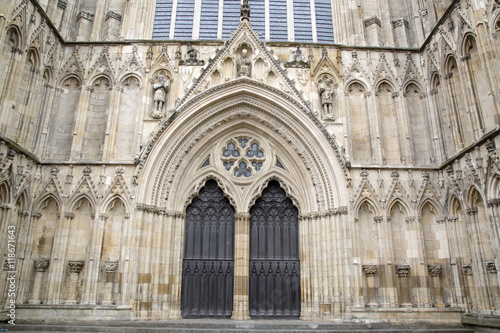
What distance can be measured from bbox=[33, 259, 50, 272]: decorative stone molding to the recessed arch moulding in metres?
3.59

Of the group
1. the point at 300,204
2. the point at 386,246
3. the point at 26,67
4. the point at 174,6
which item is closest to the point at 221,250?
the point at 300,204

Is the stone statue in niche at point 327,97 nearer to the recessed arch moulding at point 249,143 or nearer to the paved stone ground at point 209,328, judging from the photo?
the recessed arch moulding at point 249,143

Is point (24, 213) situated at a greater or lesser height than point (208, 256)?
greater

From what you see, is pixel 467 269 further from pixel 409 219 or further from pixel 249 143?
pixel 249 143

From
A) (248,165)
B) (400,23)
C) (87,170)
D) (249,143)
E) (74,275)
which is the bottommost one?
(74,275)

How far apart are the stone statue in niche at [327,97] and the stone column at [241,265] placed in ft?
14.9

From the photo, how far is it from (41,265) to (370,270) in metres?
10.2

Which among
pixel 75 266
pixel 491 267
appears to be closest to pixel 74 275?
pixel 75 266

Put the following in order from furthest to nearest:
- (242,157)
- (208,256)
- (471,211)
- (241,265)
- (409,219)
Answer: (242,157), (208,256), (241,265), (409,219), (471,211)

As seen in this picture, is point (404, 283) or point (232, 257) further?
point (232, 257)

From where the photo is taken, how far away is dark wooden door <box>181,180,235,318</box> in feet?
46.0

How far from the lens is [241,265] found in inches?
554

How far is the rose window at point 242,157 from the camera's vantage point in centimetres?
1516

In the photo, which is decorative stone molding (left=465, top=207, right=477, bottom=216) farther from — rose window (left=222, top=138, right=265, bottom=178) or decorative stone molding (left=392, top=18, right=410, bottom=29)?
decorative stone molding (left=392, top=18, right=410, bottom=29)
